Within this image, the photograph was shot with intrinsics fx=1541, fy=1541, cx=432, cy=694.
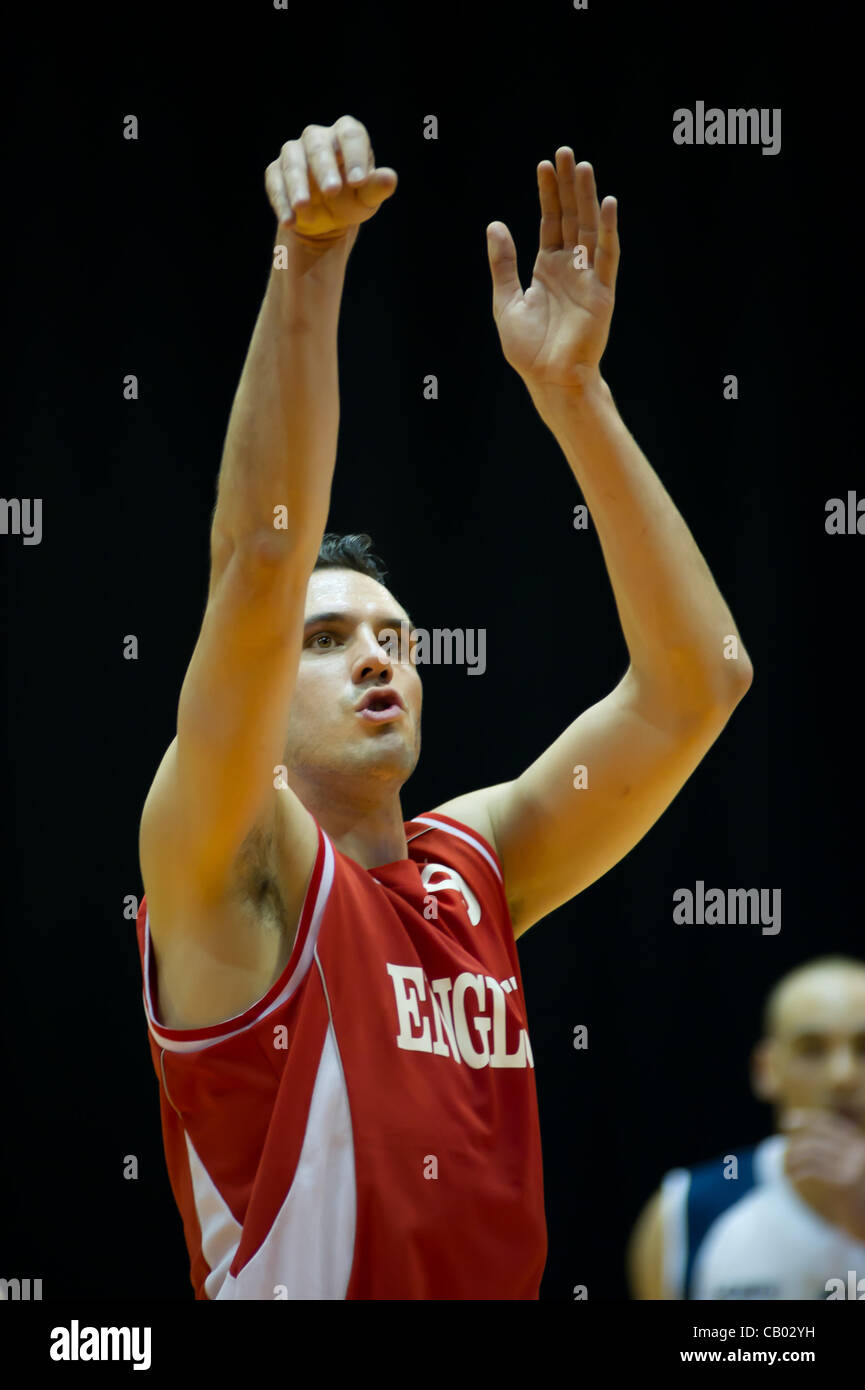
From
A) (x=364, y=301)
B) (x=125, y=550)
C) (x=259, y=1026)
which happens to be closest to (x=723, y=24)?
(x=364, y=301)

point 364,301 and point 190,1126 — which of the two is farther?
point 364,301

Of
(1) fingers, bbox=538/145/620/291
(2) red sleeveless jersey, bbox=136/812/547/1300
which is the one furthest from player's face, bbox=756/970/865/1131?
(1) fingers, bbox=538/145/620/291

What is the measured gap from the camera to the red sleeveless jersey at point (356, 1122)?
1.54m

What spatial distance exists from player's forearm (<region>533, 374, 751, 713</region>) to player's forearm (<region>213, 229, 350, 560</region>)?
1.56 feet

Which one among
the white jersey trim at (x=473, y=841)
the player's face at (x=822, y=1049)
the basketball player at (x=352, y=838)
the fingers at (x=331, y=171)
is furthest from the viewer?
the white jersey trim at (x=473, y=841)

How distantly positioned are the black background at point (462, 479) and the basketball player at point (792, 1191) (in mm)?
2004

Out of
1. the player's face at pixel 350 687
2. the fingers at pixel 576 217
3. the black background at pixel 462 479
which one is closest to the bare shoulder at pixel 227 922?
the player's face at pixel 350 687

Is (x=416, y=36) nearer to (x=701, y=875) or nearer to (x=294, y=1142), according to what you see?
(x=701, y=875)

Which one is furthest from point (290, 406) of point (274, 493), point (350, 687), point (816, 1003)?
point (816, 1003)

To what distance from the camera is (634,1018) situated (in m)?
2.76

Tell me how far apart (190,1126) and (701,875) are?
138cm

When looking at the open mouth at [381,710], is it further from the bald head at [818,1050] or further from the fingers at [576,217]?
the bald head at [818,1050]

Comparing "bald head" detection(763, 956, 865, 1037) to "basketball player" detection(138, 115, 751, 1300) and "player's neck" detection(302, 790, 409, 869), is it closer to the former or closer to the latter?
"basketball player" detection(138, 115, 751, 1300)

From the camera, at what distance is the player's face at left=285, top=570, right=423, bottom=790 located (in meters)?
1.84
